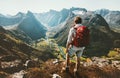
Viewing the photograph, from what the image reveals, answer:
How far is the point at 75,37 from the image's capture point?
19.1m

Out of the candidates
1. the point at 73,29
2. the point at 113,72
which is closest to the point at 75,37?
the point at 73,29

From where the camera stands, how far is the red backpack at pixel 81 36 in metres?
19.0

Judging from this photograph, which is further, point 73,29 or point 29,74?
point 29,74

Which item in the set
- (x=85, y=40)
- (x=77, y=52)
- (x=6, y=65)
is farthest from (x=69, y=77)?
(x=6, y=65)

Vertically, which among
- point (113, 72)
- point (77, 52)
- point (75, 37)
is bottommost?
point (113, 72)

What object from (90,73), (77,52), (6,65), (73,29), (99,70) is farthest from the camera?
(6,65)

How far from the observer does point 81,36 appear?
62.5 feet

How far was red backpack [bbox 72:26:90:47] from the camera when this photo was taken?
1902 cm

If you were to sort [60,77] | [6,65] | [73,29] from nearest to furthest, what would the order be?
[73,29], [60,77], [6,65]

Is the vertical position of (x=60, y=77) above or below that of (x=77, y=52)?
below

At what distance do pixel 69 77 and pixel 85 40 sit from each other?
12.6 ft

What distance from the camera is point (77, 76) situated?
70.8ft

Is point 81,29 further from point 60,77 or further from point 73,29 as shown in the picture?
point 60,77

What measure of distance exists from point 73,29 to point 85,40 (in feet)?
4.29
